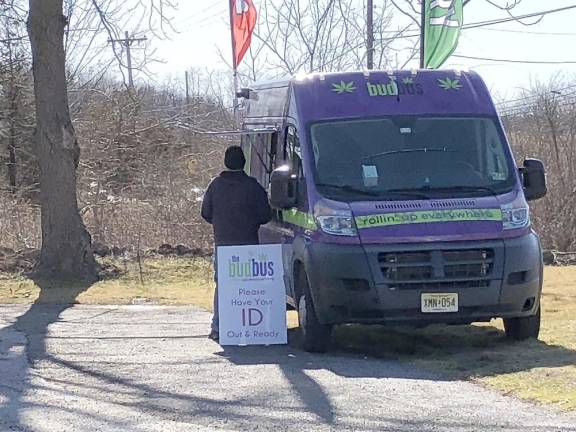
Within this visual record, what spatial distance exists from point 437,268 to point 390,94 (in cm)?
197

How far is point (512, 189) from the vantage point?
10227 mm

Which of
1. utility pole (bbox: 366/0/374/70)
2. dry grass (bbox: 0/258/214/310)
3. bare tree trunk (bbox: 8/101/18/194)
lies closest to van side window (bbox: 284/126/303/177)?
dry grass (bbox: 0/258/214/310)

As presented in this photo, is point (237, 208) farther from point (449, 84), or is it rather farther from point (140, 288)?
point (140, 288)

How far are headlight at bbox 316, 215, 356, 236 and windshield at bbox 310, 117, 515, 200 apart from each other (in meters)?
0.28

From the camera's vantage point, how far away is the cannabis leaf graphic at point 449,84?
10.8 metres

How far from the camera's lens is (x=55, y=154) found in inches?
642

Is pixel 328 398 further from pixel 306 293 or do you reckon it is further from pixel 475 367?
pixel 306 293

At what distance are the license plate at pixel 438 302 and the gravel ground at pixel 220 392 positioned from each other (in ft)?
2.11

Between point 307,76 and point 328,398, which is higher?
point 307,76

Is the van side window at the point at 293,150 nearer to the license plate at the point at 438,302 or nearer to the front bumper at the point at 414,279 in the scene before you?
the front bumper at the point at 414,279

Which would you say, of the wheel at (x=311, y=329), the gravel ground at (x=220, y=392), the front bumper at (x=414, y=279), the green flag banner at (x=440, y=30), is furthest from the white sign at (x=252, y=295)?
the green flag banner at (x=440, y=30)

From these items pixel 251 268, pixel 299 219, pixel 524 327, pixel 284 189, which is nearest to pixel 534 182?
pixel 524 327

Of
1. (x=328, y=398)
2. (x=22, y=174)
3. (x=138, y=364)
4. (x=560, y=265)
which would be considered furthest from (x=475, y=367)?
(x=22, y=174)

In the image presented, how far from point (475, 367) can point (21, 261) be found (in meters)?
10.3
